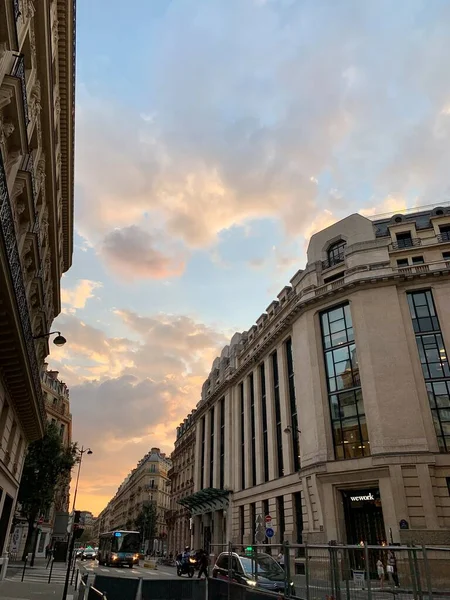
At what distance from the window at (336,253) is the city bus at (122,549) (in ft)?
105

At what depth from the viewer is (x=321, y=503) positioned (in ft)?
94.6

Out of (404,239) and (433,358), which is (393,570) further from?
(404,239)

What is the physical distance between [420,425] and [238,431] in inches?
956

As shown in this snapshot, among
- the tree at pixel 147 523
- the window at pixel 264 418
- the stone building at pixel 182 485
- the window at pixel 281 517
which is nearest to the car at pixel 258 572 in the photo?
the window at pixel 281 517

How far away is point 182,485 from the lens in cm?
7031

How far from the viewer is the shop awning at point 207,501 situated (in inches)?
1839

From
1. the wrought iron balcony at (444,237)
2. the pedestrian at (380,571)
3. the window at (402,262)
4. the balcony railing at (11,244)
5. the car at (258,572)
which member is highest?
the wrought iron balcony at (444,237)

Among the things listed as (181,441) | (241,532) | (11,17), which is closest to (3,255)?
(11,17)

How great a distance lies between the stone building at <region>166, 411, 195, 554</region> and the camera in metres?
65.1

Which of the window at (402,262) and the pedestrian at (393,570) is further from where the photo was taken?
the window at (402,262)

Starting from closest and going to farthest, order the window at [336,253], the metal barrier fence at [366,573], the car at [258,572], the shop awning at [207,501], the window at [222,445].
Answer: the metal barrier fence at [366,573], the car at [258,572], the window at [336,253], the shop awning at [207,501], the window at [222,445]

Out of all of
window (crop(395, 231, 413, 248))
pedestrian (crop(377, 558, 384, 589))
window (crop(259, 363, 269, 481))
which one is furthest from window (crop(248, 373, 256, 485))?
pedestrian (crop(377, 558, 384, 589))

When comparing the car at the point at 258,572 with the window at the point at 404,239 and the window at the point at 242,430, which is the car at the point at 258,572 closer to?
the window at the point at 404,239

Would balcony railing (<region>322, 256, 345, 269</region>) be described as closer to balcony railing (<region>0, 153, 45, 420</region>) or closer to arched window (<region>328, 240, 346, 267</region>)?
arched window (<region>328, 240, 346, 267</region>)
